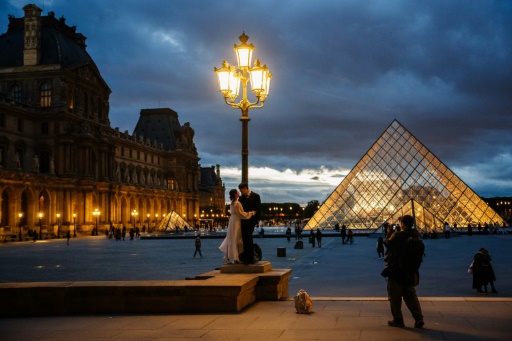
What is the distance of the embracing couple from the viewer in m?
9.22

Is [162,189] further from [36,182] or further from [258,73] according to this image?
[258,73]

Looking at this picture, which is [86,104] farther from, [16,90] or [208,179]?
[208,179]

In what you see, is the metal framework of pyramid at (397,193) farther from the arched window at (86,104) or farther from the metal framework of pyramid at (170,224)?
the arched window at (86,104)

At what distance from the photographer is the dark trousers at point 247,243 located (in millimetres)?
9352


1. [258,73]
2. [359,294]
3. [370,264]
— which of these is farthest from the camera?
[370,264]

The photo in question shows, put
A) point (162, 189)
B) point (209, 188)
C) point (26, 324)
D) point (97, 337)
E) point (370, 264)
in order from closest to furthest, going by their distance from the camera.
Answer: point (97, 337) < point (26, 324) < point (370, 264) < point (162, 189) < point (209, 188)

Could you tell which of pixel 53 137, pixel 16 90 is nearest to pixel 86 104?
pixel 16 90

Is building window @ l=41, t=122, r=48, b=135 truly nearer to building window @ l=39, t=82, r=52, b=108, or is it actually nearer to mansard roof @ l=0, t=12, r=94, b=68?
building window @ l=39, t=82, r=52, b=108

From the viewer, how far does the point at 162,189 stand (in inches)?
3241

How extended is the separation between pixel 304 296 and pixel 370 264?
41.1ft

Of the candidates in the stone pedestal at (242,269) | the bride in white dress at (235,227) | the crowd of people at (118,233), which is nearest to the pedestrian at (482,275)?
the stone pedestal at (242,269)

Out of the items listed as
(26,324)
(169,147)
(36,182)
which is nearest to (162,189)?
(169,147)

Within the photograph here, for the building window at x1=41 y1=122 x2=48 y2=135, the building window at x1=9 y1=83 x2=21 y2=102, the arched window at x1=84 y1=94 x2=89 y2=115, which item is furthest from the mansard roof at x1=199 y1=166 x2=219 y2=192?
the building window at x1=41 y1=122 x2=48 y2=135

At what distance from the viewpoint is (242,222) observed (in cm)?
934
